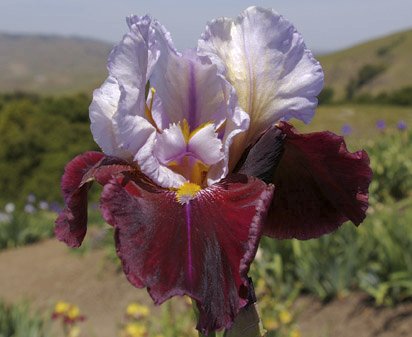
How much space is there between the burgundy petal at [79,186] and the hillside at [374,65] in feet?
246

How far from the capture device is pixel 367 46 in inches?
3634

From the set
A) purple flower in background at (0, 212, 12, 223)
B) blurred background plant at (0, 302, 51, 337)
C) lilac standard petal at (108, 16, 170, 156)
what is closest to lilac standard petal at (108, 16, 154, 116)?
lilac standard petal at (108, 16, 170, 156)

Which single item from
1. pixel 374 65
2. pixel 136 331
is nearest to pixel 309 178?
pixel 136 331

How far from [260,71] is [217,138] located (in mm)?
140

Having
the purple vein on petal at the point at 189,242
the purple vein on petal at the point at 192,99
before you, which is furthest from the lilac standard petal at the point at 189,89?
the purple vein on petal at the point at 189,242

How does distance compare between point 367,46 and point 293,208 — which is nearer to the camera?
point 293,208

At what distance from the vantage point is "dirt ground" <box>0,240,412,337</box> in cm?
392

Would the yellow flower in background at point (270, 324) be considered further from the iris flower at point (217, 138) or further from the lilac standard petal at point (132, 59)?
the lilac standard petal at point (132, 59)

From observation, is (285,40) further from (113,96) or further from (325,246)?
(325,246)

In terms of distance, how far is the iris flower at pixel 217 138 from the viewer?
37.5 inches

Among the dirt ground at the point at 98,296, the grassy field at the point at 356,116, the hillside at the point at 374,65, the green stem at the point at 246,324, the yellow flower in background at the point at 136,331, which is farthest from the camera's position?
the hillside at the point at 374,65

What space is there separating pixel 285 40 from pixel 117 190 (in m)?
0.38

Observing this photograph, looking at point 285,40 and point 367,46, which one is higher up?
point 285,40

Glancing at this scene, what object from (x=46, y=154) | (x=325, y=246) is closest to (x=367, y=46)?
(x=46, y=154)
